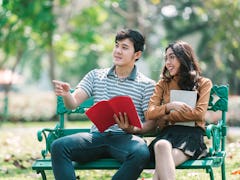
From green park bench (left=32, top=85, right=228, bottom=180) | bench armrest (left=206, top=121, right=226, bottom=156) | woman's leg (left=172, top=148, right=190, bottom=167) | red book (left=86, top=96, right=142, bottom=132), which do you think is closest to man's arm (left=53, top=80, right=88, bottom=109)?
red book (left=86, top=96, right=142, bottom=132)

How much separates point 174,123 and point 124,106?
54 centimetres

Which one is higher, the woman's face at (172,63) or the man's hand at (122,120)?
the woman's face at (172,63)

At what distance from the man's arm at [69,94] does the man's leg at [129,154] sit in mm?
416

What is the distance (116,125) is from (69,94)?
1.61 feet

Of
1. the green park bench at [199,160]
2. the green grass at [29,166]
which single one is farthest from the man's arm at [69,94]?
the green grass at [29,166]

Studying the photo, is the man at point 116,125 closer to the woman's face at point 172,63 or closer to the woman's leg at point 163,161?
the woman's leg at point 163,161

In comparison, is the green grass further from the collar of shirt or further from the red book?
the red book

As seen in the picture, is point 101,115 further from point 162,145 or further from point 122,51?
point 122,51

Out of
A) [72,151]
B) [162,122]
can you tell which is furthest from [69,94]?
[162,122]

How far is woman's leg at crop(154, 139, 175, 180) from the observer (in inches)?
196

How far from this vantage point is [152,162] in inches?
208

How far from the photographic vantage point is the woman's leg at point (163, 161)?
4977 mm

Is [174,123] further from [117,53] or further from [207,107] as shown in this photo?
[117,53]

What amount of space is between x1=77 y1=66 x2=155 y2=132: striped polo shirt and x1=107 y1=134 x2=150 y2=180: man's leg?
33 centimetres
